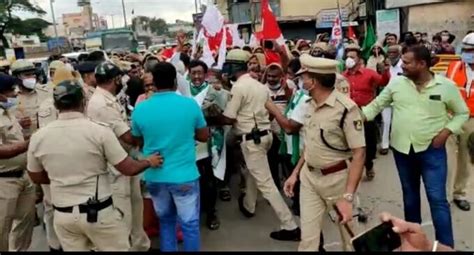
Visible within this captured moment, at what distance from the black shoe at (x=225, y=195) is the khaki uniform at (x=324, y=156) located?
2666 millimetres

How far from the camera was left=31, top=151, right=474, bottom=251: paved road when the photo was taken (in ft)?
16.0

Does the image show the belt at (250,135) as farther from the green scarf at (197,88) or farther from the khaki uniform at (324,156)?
the khaki uniform at (324,156)

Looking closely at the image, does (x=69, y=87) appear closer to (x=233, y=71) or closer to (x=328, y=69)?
(x=328, y=69)

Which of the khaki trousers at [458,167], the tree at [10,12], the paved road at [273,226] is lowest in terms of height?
the paved road at [273,226]

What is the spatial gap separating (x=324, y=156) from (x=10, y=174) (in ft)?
8.09

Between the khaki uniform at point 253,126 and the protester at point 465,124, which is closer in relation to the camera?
the khaki uniform at point 253,126

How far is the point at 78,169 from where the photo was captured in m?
3.25

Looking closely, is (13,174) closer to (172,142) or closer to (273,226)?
(172,142)

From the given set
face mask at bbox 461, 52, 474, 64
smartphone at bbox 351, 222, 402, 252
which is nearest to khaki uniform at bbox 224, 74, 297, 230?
face mask at bbox 461, 52, 474, 64

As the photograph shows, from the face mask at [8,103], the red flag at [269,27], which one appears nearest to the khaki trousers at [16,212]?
the face mask at [8,103]

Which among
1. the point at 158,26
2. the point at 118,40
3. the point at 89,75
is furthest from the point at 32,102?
the point at 158,26

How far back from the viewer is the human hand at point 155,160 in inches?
147

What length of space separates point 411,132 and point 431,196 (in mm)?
516

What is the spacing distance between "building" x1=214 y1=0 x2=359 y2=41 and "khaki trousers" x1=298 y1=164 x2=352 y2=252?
979 inches
